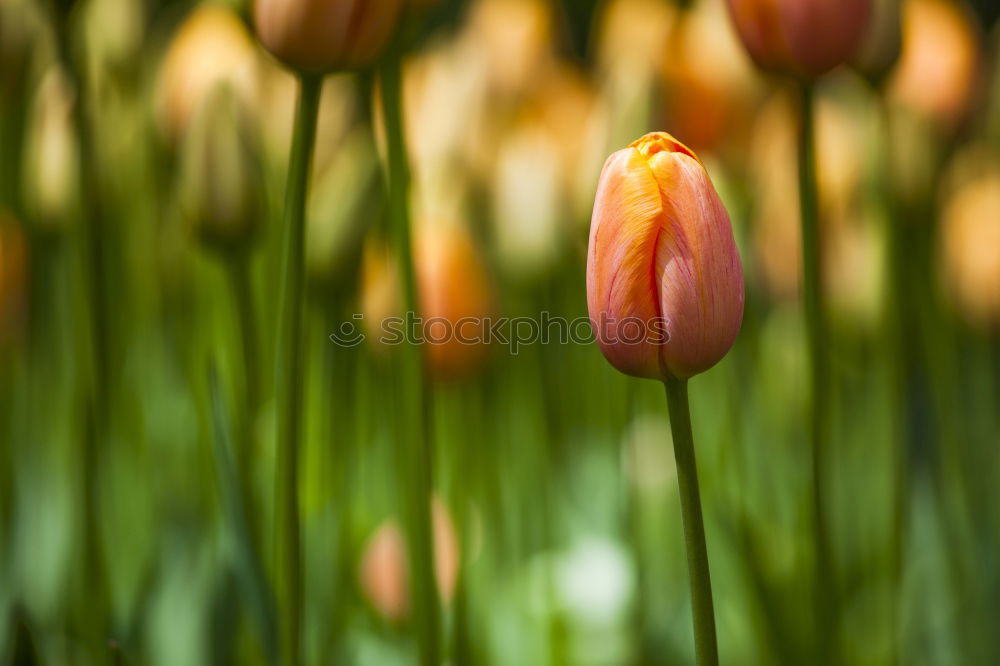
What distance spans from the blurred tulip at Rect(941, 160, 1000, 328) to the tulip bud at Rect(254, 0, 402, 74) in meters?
0.46

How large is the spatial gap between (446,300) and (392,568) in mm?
165

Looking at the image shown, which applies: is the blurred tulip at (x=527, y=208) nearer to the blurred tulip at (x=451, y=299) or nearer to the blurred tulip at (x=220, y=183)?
the blurred tulip at (x=451, y=299)

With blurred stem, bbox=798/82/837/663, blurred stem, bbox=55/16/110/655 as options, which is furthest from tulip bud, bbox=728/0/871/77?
blurred stem, bbox=55/16/110/655

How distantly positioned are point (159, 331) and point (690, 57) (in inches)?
21.3

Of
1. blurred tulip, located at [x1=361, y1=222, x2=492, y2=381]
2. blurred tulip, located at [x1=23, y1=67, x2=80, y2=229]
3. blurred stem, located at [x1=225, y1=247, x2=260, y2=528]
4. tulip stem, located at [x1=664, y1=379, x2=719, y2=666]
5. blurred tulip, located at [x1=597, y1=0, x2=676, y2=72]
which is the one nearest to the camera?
tulip stem, located at [x1=664, y1=379, x2=719, y2=666]

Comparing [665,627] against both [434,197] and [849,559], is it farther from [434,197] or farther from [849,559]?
[434,197]

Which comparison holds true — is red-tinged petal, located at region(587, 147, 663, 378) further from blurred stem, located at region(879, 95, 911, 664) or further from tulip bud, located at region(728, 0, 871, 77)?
blurred stem, located at region(879, 95, 911, 664)

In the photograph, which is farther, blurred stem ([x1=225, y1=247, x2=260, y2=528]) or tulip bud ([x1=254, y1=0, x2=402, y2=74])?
blurred stem ([x1=225, y1=247, x2=260, y2=528])

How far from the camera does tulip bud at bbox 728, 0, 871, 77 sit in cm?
41

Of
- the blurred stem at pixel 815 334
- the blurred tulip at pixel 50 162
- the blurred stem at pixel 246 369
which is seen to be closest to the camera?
the blurred stem at pixel 815 334

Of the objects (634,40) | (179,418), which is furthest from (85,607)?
(634,40)

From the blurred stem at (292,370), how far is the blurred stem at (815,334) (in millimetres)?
188

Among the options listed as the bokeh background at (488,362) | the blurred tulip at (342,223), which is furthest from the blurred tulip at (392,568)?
the blurred tulip at (342,223)

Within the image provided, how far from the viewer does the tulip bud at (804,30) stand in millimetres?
415
